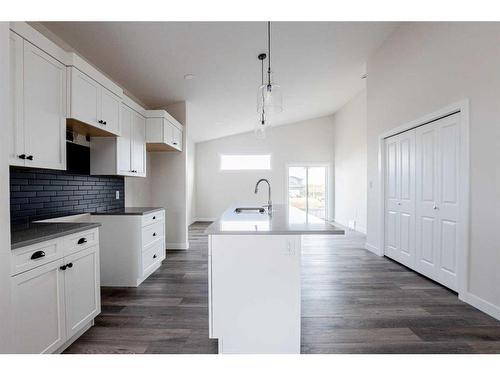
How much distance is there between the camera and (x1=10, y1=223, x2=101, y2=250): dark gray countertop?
143 cm

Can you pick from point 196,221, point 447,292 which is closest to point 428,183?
point 447,292

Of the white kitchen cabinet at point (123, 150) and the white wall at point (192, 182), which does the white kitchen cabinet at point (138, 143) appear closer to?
the white kitchen cabinet at point (123, 150)

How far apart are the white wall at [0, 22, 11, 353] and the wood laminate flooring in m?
0.78

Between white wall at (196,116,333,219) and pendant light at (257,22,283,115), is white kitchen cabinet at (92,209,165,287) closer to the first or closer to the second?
pendant light at (257,22,283,115)

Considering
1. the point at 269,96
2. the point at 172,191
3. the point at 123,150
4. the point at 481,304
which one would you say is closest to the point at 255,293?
the point at 269,96

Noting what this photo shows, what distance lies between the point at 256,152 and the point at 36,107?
6.82 meters

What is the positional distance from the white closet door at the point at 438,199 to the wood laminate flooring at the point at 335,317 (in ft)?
0.87

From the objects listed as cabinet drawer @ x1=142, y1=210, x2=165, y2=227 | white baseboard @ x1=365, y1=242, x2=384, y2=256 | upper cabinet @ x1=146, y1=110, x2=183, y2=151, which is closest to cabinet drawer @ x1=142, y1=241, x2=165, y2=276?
cabinet drawer @ x1=142, y1=210, x2=165, y2=227

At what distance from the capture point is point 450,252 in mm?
2793

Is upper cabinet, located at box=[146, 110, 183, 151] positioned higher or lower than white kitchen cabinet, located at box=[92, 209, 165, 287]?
higher

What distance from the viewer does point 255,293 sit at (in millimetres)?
1665

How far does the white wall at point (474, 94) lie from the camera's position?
7.31 ft
